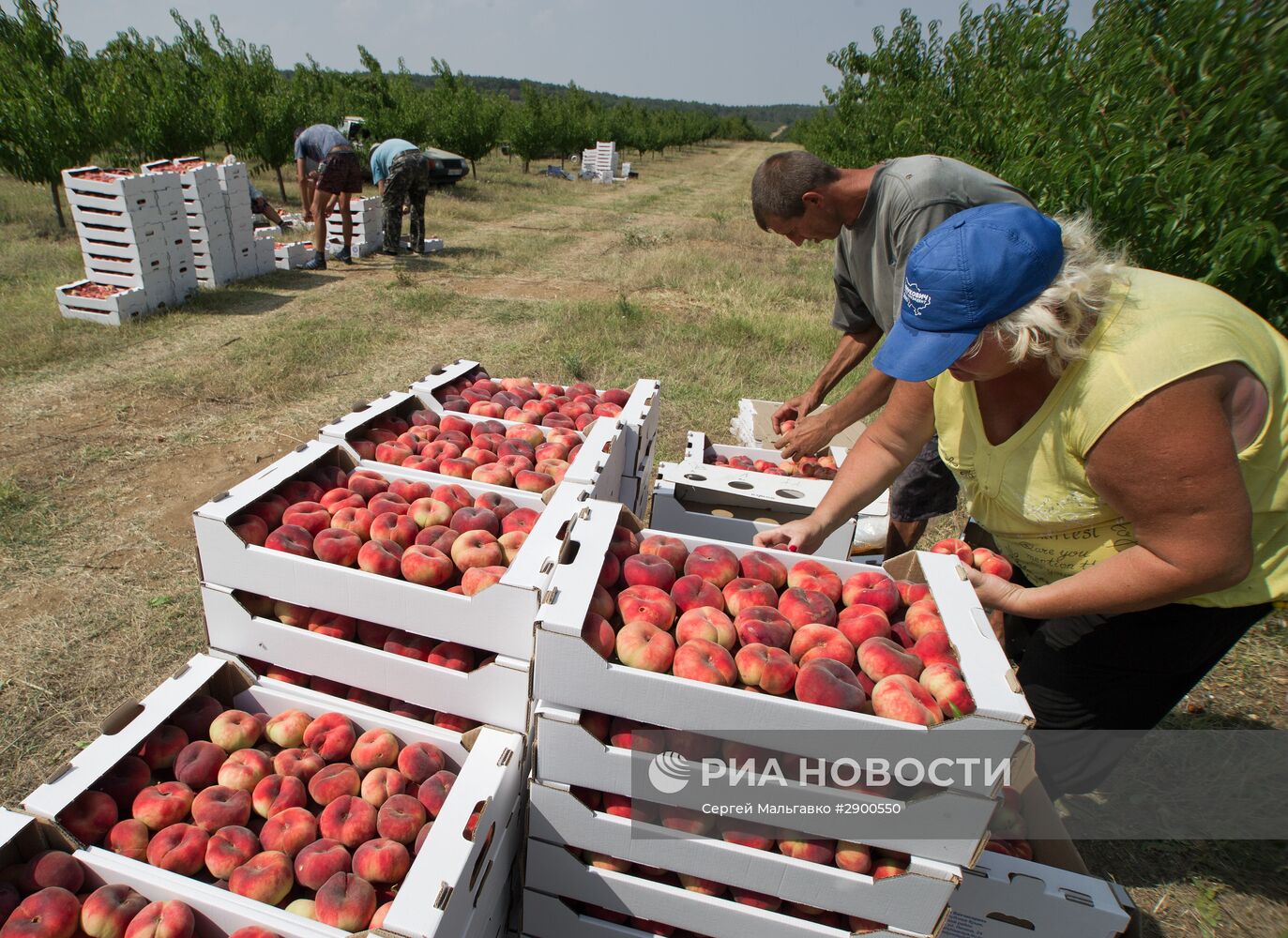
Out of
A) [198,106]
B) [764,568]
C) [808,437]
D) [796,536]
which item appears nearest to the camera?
[764,568]

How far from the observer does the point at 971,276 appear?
1.56 meters

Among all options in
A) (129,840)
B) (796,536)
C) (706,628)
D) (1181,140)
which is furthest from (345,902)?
(1181,140)

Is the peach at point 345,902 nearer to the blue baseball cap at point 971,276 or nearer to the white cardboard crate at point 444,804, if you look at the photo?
the white cardboard crate at point 444,804

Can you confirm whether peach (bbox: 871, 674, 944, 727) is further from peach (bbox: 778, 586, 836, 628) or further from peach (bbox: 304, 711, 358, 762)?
peach (bbox: 304, 711, 358, 762)

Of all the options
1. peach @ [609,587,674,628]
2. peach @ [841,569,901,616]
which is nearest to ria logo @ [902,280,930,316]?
peach @ [841,569,901,616]

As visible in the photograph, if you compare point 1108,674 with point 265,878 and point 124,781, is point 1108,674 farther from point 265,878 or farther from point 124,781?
point 124,781

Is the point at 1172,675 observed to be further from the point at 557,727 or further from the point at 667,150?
the point at 667,150

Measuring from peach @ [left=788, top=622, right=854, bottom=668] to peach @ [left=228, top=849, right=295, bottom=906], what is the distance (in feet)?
4.11

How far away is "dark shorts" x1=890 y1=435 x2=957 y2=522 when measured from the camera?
134 inches

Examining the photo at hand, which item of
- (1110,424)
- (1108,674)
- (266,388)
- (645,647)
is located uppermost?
(1110,424)

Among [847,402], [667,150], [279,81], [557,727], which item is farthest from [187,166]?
[667,150]

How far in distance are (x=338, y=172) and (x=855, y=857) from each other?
10.6 metres

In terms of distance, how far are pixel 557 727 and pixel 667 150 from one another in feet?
236

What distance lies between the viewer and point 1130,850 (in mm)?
A: 2676
